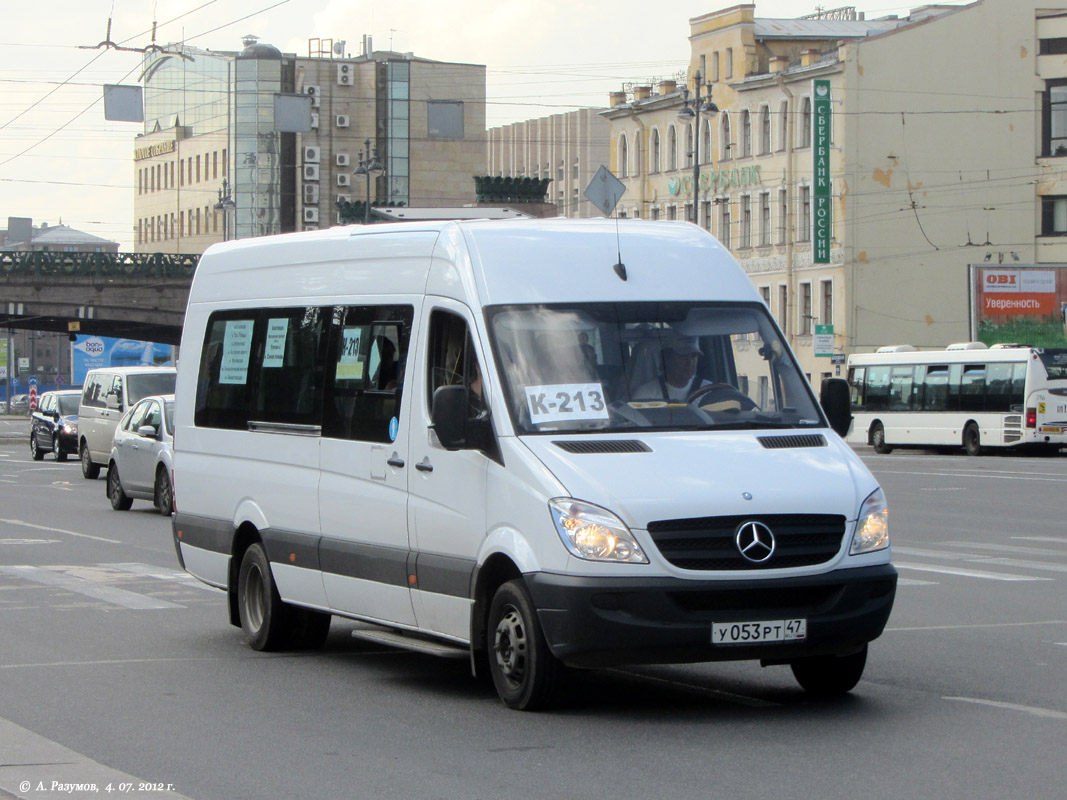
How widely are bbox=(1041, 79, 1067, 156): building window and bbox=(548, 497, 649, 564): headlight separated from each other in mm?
62029

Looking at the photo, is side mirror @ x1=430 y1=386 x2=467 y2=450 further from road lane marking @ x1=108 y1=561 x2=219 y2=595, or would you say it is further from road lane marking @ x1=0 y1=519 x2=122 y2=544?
road lane marking @ x1=0 y1=519 x2=122 y2=544

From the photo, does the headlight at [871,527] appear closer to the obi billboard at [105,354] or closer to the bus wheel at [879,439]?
the bus wheel at [879,439]

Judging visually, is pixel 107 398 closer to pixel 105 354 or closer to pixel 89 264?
pixel 89 264

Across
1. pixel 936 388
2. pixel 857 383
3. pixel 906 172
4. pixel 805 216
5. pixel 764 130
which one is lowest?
pixel 936 388

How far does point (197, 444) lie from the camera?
37.2ft

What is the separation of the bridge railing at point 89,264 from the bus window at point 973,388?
34.7 m

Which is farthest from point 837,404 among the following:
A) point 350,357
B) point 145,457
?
point 145,457

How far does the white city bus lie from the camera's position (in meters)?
46.8

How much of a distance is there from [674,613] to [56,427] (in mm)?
39900

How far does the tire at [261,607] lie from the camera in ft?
33.8

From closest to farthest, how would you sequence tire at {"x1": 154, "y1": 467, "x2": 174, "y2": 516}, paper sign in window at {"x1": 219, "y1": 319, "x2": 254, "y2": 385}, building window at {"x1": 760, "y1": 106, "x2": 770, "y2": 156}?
paper sign in window at {"x1": 219, "y1": 319, "x2": 254, "y2": 385}
tire at {"x1": 154, "y1": 467, "x2": 174, "y2": 516}
building window at {"x1": 760, "y1": 106, "x2": 770, "y2": 156}

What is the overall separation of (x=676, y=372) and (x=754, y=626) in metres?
1.38

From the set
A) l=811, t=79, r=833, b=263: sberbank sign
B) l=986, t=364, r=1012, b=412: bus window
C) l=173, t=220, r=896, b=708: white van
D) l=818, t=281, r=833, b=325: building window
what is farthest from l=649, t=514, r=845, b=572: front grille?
l=818, t=281, r=833, b=325: building window

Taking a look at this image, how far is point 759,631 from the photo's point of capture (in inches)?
306
